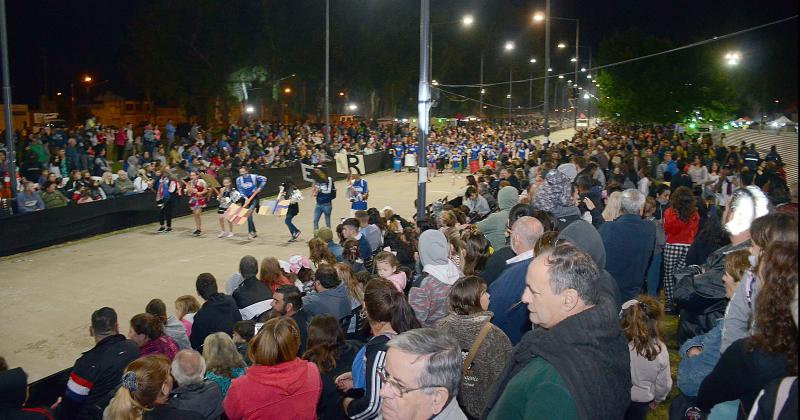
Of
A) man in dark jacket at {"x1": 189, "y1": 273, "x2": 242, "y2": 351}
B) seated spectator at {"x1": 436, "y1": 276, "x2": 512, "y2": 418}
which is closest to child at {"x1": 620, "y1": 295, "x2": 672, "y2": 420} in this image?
seated spectator at {"x1": 436, "y1": 276, "x2": 512, "y2": 418}

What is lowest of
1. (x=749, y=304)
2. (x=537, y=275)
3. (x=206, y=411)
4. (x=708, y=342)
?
(x=206, y=411)

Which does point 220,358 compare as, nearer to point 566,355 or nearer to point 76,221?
point 566,355

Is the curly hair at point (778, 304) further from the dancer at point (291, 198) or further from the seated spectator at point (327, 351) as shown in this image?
the dancer at point (291, 198)

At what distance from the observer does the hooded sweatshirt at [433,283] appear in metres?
5.64

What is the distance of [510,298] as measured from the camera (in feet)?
15.2

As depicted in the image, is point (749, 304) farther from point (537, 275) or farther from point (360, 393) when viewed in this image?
point (360, 393)

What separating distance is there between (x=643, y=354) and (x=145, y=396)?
11.0 feet

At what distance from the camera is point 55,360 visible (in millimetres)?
9016

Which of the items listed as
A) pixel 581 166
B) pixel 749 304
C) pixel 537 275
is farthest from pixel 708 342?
pixel 581 166

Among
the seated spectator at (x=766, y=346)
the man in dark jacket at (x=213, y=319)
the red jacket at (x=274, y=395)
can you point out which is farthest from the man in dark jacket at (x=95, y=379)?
the seated spectator at (x=766, y=346)

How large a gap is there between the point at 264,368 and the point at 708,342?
261cm

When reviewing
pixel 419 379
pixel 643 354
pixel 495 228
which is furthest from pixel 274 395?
pixel 495 228

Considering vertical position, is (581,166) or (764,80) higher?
(764,80)

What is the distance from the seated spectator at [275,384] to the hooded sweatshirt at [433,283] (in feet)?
4.76
